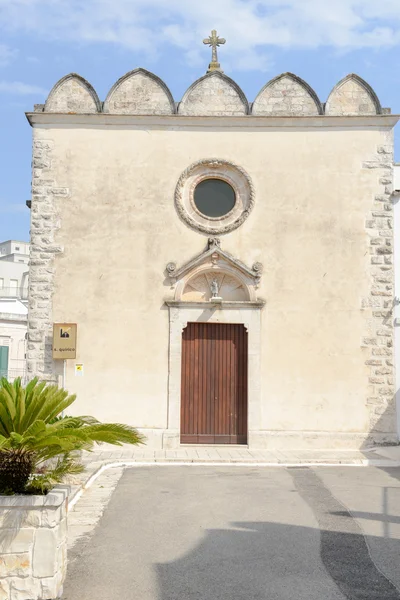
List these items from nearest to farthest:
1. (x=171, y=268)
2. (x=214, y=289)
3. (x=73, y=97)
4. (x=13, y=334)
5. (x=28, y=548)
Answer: (x=28, y=548), (x=171, y=268), (x=214, y=289), (x=73, y=97), (x=13, y=334)

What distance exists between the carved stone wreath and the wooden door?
6.85ft

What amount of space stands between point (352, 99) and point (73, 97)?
19.3ft

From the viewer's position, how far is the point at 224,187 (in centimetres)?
1408

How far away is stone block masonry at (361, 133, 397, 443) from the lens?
521 inches

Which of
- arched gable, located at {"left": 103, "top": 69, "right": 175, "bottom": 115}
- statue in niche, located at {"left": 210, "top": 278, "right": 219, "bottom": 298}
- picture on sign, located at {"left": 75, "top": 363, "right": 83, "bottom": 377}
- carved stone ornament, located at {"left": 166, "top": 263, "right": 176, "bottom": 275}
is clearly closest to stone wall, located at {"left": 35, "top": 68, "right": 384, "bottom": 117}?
arched gable, located at {"left": 103, "top": 69, "right": 175, "bottom": 115}

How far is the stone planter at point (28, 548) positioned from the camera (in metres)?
4.70

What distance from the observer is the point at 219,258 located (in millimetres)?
13586

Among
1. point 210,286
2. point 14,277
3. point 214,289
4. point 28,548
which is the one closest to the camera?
point 28,548

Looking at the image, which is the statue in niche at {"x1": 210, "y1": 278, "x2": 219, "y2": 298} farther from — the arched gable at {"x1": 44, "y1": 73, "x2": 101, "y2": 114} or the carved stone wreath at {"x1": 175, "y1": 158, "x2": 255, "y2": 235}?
the arched gable at {"x1": 44, "y1": 73, "x2": 101, "y2": 114}

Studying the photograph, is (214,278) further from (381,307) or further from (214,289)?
(381,307)

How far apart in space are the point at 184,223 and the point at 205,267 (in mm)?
1017

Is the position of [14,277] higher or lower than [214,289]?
higher

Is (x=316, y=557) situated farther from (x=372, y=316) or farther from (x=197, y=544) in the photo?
(x=372, y=316)

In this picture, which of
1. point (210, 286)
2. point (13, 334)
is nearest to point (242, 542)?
point (210, 286)
